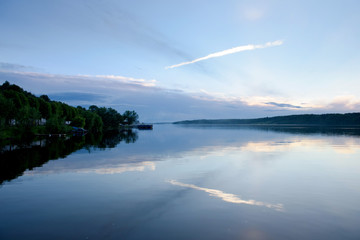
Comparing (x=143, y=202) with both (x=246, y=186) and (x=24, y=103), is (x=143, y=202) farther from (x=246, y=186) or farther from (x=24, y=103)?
(x=24, y=103)

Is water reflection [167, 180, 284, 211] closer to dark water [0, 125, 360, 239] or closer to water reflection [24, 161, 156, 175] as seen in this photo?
dark water [0, 125, 360, 239]

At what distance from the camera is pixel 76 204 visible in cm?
1773

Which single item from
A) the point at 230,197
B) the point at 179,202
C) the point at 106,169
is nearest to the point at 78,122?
the point at 106,169

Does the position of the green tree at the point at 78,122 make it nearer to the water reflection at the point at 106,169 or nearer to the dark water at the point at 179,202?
the dark water at the point at 179,202

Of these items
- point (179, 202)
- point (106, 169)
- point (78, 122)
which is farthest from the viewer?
point (78, 122)

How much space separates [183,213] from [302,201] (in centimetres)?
914

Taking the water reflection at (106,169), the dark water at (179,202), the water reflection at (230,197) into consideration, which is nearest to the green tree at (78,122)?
the dark water at (179,202)

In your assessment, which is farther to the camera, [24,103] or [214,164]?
[24,103]

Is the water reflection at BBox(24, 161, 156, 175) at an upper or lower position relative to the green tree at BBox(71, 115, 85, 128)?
lower

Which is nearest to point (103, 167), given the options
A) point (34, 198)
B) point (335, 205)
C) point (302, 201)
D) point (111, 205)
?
point (34, 198)

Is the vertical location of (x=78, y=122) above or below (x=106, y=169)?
above

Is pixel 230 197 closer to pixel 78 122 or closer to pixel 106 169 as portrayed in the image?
pixel 106 169

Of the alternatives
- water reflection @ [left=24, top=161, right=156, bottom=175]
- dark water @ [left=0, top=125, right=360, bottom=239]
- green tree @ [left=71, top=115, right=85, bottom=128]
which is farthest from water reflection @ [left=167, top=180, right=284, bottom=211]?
green tree @ [left=71, top=115, right=85, bottom=128]

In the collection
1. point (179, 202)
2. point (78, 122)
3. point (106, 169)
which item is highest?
point (78, 122)
